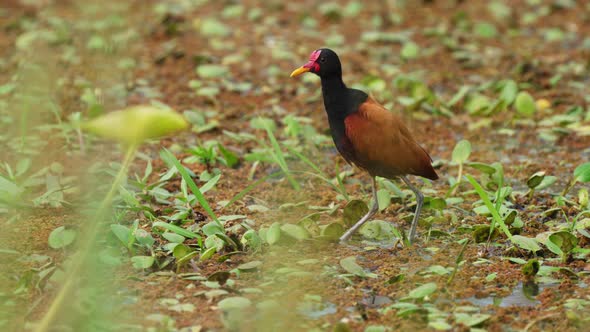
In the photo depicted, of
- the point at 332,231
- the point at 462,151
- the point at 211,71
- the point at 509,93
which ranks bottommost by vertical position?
the point at 332,231

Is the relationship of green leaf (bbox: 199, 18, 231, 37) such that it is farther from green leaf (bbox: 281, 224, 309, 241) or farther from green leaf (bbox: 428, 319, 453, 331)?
green leaf (bbox: 428, 319, 453, 331)

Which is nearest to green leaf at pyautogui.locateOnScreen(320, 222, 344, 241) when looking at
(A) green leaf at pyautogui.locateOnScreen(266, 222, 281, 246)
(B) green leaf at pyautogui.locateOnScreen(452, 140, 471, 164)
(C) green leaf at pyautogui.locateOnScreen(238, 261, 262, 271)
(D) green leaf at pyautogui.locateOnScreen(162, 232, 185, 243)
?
(A) green leaf at pyautogui.locateOnScreen(266, 222, 281, 246)

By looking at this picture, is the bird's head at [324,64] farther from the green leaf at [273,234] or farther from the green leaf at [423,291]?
the green leaf at [423,291]

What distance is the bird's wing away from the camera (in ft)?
15.1

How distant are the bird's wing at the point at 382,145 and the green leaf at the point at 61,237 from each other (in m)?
1.52

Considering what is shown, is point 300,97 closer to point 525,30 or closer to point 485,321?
point 525,30

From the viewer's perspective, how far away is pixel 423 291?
3.79 metres

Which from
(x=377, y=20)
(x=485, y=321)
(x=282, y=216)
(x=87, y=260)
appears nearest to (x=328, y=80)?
(x=282, y=216)

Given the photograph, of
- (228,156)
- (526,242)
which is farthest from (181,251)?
(526,242)

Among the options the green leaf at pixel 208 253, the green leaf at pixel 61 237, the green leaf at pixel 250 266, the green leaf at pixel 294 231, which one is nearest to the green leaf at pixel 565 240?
the green leaf at pixel 294 231

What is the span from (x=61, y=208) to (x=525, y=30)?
206 inches

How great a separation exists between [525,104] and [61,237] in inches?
144

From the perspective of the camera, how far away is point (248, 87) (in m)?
7.03

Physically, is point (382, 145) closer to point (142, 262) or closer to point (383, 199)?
point (383, 199)
